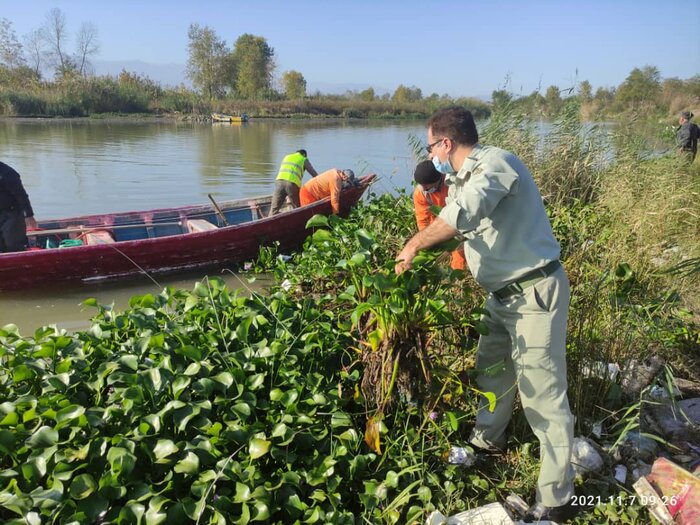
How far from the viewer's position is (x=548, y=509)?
239 cm

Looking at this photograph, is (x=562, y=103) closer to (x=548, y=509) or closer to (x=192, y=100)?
(x=548, y=509)

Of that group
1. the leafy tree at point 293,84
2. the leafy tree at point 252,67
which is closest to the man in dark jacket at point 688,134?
the leafy tree at point 252,67

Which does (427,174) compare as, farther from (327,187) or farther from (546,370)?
(327,187)

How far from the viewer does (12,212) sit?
638 cm

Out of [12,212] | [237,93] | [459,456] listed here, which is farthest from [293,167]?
[237,93]

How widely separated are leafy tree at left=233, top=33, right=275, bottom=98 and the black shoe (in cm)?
5817

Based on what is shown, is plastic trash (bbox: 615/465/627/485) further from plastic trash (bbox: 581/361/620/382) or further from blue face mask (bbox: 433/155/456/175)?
blue face mask (bbox: 433/155/456/175)

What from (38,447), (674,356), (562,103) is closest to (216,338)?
(38,447)

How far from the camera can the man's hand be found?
7.86 ft

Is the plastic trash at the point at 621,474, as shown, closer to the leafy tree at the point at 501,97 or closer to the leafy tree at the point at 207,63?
the leafy tree at the point at 501,97

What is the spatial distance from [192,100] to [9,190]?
139ft

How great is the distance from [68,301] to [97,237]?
1.05m

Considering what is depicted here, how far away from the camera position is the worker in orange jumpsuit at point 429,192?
450cm

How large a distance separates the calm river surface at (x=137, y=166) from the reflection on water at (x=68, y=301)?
0.04ft
